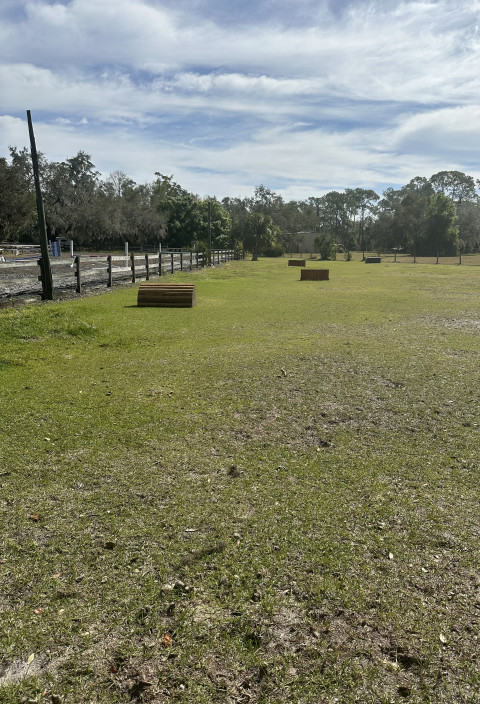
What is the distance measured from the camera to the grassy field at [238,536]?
2389 mm

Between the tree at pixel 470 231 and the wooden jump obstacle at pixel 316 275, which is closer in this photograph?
the wooden jump obstacle at pixel 316 275

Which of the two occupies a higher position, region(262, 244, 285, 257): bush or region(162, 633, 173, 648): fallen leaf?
region(262, 244, 285, 257): bush

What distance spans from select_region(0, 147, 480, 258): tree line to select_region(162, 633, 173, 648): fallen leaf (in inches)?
1560

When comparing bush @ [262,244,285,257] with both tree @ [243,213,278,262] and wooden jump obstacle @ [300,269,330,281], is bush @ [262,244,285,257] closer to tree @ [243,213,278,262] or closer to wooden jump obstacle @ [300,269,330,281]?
tree @ [243,213,278,262]

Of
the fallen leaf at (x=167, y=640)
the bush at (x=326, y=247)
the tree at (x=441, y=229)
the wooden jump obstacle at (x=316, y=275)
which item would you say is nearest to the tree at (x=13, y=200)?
the wooden jump obstacle at (x=316, y=275)

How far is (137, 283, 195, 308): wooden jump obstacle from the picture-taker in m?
14.8

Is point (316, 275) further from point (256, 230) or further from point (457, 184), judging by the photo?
point (457, 184)

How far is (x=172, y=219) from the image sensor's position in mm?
69688

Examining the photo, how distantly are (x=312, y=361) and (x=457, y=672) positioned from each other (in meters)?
6.25

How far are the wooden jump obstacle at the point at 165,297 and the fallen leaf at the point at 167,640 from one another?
1277cm

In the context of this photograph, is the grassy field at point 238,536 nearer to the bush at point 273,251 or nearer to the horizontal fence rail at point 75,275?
the horizontal fence rail at point 75,275

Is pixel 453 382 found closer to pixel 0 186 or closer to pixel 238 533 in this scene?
pixel 238 533

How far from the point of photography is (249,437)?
511cm

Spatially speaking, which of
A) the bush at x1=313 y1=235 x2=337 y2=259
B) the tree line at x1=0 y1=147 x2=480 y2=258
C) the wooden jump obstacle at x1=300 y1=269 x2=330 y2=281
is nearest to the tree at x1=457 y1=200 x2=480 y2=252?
the tree line at x1=0 y1=147 x2=480 y2=258
